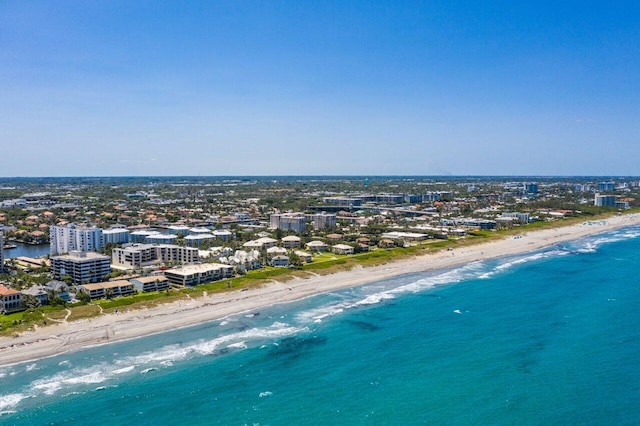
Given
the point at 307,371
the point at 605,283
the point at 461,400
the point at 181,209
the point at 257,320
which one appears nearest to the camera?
the point at 461,400

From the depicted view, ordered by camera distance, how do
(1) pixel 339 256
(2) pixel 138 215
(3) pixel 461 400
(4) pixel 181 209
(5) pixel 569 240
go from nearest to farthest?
(3) pixel 461 400 < (1) pixel 339 256 < (5) pixel 569 240 < (2) pixel 138 215 < (4) pixel 181 209

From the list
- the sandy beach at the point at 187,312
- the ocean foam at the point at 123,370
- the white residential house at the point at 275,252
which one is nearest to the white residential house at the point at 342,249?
the sandy beach at the point at 187,312

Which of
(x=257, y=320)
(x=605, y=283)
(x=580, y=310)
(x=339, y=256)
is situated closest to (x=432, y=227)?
(x=339, y=256)

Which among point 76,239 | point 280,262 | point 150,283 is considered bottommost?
point 150,283

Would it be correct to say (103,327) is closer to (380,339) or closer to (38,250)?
(380,339)

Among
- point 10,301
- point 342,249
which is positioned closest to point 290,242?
point 342,249

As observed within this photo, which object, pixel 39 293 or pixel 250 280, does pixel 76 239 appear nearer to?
pixel 39 293
